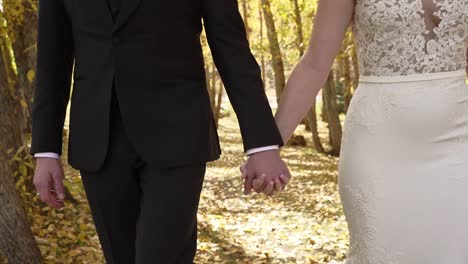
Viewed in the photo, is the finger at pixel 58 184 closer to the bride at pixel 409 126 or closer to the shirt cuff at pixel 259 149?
the shirt cuff at pixel 259 149

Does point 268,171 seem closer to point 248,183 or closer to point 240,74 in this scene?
point 248,183

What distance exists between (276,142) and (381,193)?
1.79 feet

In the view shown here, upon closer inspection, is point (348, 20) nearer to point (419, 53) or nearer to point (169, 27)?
point (419, 53)

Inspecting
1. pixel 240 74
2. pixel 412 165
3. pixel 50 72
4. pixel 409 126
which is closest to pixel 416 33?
pixel 409 126

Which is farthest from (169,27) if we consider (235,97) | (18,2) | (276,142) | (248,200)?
(248,200)

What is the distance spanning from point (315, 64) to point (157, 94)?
0.73 metres

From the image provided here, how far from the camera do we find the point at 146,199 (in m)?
2.47

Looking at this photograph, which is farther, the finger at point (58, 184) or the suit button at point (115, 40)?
the finger at point (58, 184)

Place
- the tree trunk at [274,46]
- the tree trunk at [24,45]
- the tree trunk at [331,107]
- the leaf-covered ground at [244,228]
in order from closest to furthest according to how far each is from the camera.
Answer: the leaf-covered ground at [244,228], the tree trunk at [24,45], the tree trunk at [331,107], the tree trunk at [274,46]

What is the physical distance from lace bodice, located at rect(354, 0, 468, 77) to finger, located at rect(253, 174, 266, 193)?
684 millimetres

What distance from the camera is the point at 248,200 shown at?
36.2ft

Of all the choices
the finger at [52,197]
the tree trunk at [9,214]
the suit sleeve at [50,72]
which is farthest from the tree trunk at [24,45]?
the finger at [52,197]

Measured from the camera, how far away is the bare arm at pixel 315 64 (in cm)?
272

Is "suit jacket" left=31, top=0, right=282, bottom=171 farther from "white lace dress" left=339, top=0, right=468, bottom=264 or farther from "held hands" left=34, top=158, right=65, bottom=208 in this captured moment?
"white lace dress" left=339, top=0, right=468, bottom=264
